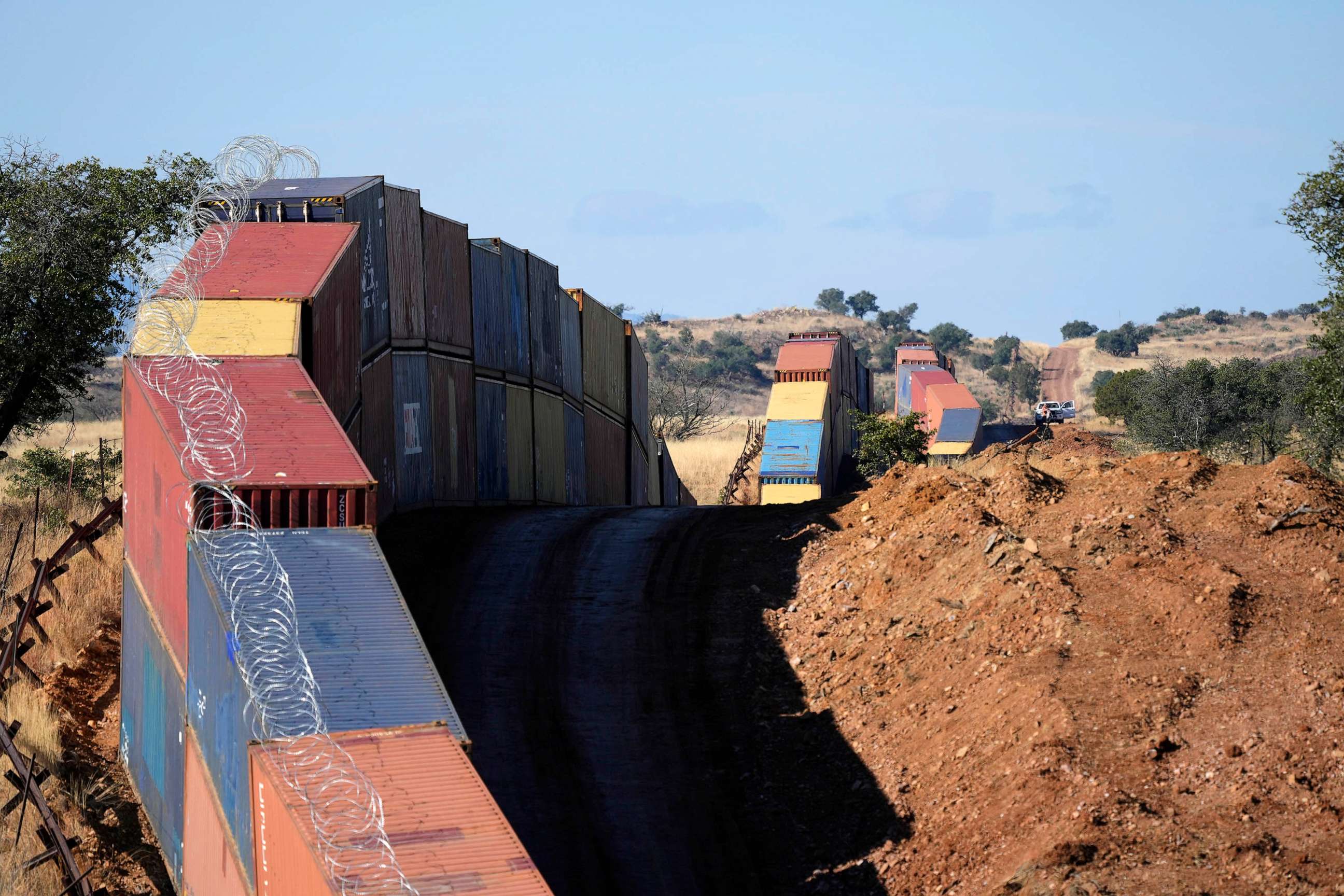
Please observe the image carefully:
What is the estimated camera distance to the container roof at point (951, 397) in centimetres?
5869

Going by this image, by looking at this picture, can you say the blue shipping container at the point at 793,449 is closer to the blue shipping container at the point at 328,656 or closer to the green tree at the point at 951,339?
the blue shipping container at the point at 328,656

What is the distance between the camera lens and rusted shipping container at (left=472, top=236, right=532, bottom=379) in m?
31.9

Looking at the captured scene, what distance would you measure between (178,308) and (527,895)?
40.0 feet

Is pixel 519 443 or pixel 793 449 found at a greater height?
pixel 519 443

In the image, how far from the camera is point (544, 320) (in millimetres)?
35562

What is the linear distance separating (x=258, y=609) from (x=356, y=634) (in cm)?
96

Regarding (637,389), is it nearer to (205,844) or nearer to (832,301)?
(205,844)

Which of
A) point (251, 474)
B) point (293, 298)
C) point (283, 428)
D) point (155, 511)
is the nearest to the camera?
point (251, 474)

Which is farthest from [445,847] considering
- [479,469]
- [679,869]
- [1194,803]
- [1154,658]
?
[479,469]

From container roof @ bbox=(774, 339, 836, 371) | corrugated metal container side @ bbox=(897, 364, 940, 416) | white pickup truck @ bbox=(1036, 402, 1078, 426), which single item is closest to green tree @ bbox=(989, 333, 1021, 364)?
white pickup truck @ bbox=(1036, 402, 1078, 426)

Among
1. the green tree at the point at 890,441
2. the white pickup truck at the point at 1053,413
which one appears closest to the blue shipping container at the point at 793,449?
the green tree at the point at 890,441

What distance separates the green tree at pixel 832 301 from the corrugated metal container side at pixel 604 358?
128013mm

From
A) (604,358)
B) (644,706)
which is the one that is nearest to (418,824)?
(644,706)

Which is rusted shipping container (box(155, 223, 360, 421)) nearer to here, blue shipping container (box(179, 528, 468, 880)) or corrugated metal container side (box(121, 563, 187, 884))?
corrugated metal container side (box(121, 563, 187, 884))
